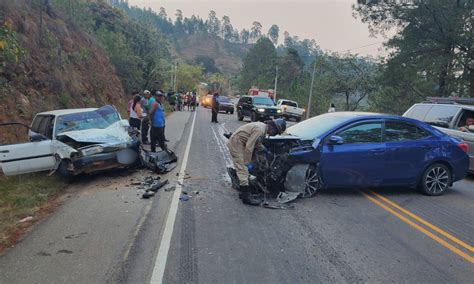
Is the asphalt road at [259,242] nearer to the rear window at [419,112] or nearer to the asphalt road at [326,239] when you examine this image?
the asphalt road at [326,239]

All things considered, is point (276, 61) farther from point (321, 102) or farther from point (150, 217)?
point (150, 217)

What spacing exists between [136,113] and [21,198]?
5956 millimetres

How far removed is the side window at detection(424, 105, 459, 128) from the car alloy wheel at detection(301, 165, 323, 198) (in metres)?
5.40

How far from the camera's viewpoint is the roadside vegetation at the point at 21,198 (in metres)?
5.50

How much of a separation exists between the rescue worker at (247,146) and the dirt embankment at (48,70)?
20.3 feet

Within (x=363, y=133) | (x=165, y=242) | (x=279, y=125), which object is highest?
(x=279, y=125)

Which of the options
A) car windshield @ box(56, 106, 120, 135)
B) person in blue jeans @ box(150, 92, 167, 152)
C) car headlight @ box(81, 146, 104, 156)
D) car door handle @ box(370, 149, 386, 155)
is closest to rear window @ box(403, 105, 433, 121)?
car door handle @ box(370, 149, 386, 155)

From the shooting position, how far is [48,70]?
17203mm

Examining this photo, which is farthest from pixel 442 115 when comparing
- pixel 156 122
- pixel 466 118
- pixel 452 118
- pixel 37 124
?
pixel 37 124

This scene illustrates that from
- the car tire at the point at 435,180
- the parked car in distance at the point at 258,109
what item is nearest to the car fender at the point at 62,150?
the car tire at the point at 435,180

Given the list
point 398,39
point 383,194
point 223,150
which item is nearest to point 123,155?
point 223,150

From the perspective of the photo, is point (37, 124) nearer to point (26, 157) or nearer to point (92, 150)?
point (26, 157)

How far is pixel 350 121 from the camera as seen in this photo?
7.32 meters

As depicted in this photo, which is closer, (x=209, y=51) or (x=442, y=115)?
(x=442, y=115)
